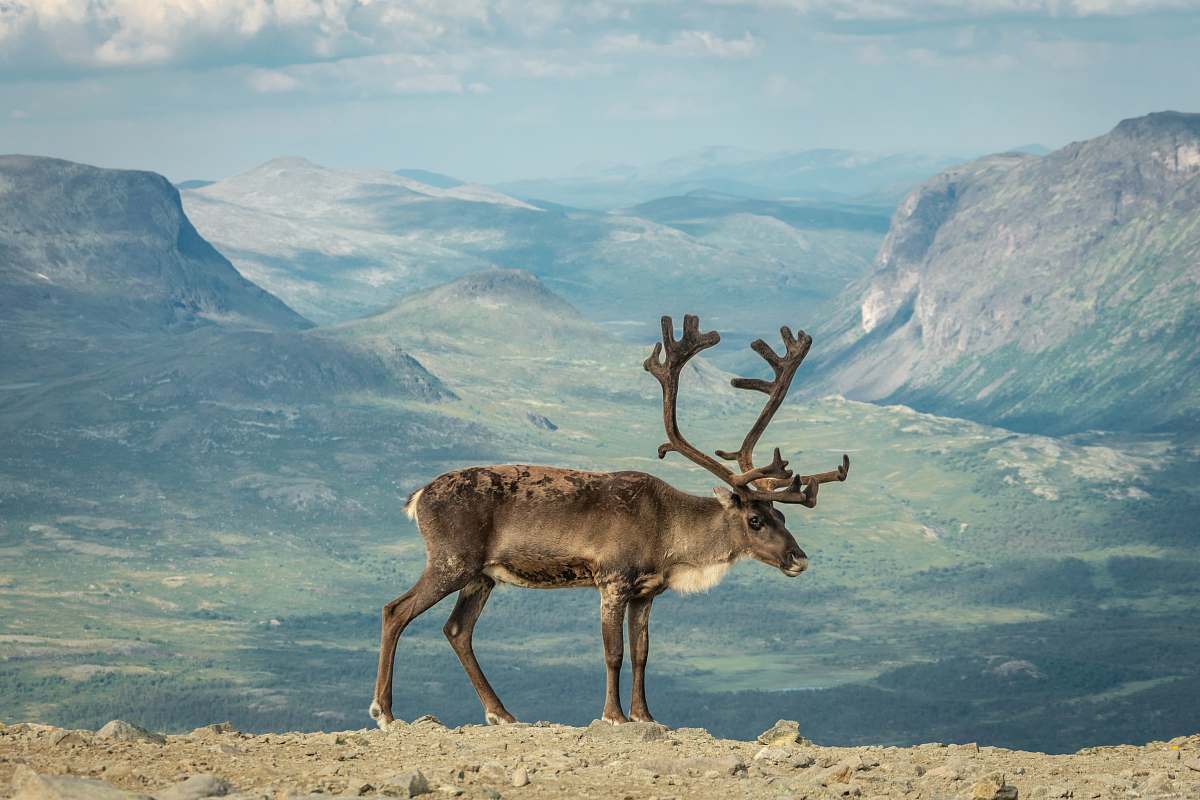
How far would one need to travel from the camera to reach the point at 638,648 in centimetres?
3328

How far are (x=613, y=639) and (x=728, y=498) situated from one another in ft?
11.1

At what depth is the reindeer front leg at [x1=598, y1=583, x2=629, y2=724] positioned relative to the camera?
32531 mm

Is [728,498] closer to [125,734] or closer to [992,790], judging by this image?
[992,790]

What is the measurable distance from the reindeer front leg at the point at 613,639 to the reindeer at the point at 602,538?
0.02 m

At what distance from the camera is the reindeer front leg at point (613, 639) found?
32.5m

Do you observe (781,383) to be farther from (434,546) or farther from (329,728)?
(329,728)

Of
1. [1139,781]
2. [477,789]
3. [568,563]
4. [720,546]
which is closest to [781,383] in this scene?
[720,546]

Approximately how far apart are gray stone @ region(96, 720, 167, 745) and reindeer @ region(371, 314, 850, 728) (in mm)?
4854

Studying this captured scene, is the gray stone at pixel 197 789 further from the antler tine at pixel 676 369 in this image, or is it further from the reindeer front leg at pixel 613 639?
the antler tine at pixel 676 369

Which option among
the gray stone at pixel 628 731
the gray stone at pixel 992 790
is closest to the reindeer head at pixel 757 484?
the gray stone at pixel 628 731

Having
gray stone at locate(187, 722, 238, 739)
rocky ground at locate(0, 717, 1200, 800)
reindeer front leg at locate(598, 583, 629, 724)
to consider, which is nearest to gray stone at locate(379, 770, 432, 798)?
rocky ground at locate(0, 717, 1200, 800)

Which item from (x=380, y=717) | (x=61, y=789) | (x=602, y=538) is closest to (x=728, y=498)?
(x=602, y=538)

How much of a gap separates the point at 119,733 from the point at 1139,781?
1592 centimetres

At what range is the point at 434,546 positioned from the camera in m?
32.7
